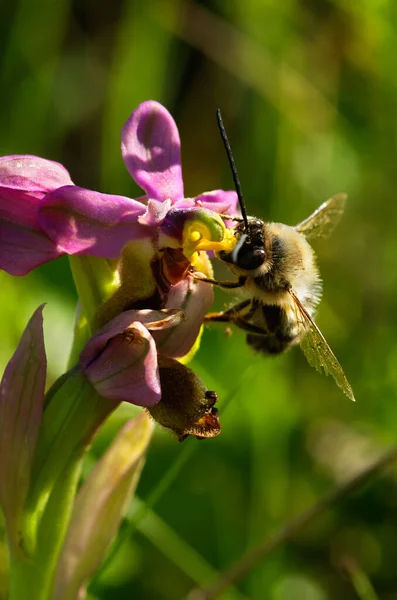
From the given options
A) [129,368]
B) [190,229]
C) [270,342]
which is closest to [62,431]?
[129,368]

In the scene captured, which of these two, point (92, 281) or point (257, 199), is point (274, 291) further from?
point (257, 199)

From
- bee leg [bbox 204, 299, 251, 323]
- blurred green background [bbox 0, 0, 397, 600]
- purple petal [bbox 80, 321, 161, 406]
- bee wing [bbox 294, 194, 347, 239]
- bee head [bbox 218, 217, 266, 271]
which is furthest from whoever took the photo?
blurred green background [bbox 0, 0, 397, 600]

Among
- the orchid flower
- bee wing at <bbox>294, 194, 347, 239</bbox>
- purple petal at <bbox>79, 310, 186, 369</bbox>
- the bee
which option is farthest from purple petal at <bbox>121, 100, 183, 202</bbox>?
bee wing at <bbox>294, 194, 347, 239</bbox>

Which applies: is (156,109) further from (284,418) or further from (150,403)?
(284,418)

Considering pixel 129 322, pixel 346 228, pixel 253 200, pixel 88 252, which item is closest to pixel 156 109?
pixel 88 252

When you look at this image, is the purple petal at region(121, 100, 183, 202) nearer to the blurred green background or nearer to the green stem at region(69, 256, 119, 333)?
the green stem at region(69, 256, 119, 333)

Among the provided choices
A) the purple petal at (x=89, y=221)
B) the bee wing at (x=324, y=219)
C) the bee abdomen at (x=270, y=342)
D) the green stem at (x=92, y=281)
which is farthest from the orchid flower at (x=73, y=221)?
the bee wing at (x=324, y=219)
